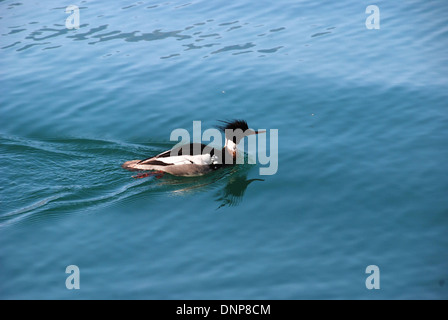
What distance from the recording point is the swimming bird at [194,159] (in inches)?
409

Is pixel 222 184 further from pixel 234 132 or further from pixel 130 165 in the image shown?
pixel 130 165

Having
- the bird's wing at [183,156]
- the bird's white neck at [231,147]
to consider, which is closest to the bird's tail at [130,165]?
the bird's wing at [183,156]

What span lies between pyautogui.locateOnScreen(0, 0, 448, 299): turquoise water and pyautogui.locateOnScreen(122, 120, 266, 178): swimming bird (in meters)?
0.21

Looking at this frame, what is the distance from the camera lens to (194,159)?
10.5m

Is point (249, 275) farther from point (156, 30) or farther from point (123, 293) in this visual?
point (156, 30)

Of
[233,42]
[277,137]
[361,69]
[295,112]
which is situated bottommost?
[277,137]

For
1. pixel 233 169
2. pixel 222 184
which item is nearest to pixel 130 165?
pixel 222 184

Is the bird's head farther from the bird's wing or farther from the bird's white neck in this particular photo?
the bird's wing

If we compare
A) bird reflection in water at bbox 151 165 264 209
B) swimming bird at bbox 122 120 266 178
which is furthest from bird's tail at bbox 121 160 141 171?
bird reflection in water at bbox 151 165 264 209

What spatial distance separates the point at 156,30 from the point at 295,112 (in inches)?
216

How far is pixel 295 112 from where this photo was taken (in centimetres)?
1177

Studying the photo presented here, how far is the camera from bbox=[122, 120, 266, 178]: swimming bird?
1040cm

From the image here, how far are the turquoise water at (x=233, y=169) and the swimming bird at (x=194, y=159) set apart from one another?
0.21 metres

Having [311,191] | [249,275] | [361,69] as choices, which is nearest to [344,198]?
[311,191]
